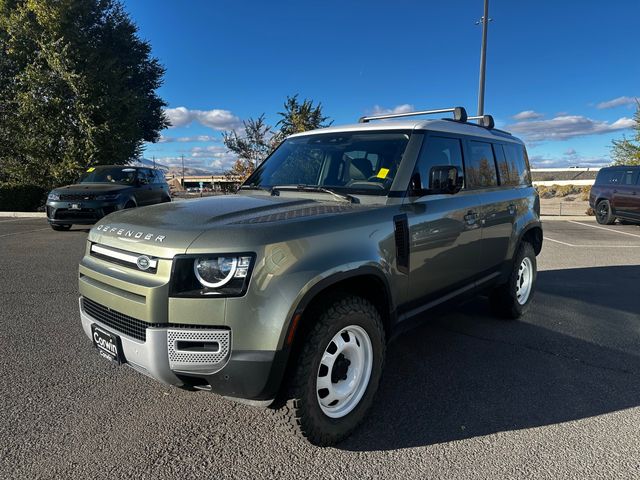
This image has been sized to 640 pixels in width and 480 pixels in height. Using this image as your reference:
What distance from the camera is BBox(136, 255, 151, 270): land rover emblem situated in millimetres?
2381

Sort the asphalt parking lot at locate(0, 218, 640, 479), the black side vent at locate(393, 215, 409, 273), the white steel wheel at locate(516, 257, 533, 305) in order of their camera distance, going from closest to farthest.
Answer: the asphalt parking lot at locate(0, 218, 640, 479) → the black side vent at locate(393, 215, 409, 273) → the white steel wheel at locate(516, 257, 533, 305)

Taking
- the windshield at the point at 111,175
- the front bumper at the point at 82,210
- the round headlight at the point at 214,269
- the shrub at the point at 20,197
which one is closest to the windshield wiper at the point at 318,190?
the round headlight at the point at 214,269

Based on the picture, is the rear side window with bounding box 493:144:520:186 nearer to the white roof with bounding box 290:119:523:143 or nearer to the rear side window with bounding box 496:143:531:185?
the rear side window with bounding box 496:143:531:185

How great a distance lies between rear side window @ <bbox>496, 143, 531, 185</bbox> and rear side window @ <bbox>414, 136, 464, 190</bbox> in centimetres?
105

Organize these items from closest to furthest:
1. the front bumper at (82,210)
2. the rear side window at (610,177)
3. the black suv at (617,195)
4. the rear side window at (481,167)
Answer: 1. the rear side window at (481,167)
2. the front bumper at (82,210)
3. the black suv at (617,195)
4. the rear side window at (610,177)

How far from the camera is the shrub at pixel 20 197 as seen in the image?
56.7 ft

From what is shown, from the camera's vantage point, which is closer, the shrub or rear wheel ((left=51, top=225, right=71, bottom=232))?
rear wheel ((left=51, top=225, right=71, bottom=232))

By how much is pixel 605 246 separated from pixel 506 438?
9662mm

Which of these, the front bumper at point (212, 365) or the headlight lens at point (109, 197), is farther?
the headlight lens at point (109, 197)

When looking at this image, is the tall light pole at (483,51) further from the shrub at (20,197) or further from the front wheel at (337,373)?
the shrub at (20,197)

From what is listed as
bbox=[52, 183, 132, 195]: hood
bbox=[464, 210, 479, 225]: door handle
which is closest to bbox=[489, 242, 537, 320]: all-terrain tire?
bbox=[464, 210, 479, 225]: door handle

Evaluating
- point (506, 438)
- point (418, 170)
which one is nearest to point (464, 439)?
point (506, 438)

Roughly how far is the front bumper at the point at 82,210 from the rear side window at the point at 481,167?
8.57 meters

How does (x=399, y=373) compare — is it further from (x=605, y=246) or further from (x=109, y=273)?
(x=605, y=246)
